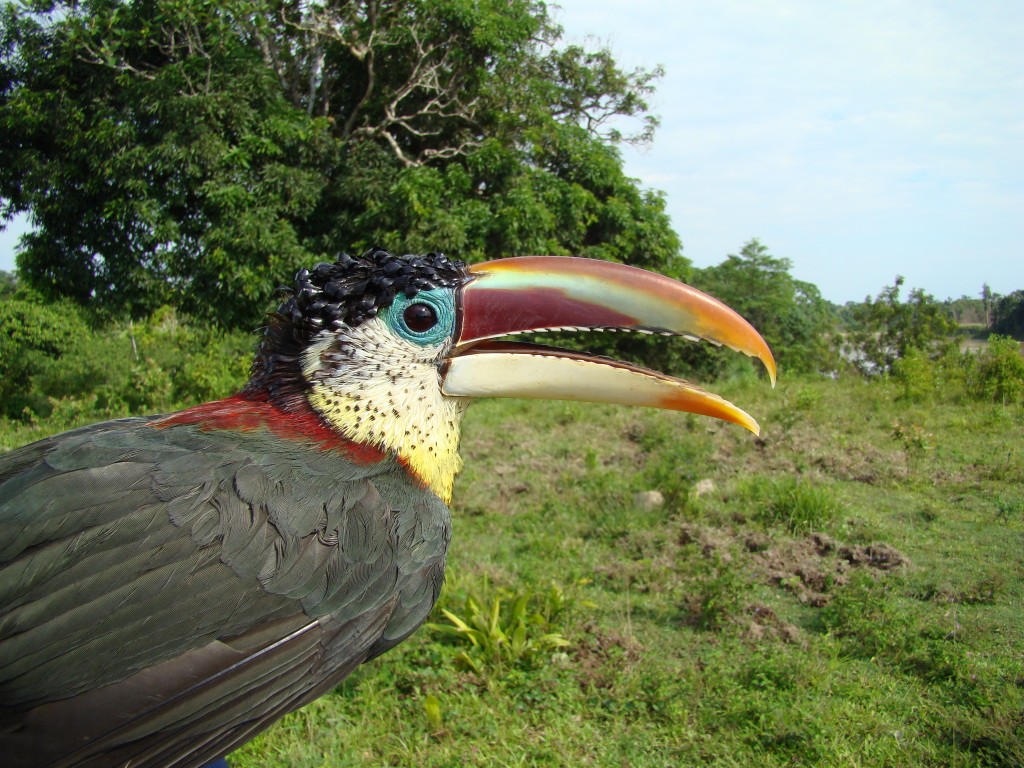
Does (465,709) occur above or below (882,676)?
below

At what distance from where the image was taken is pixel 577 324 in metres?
1.90

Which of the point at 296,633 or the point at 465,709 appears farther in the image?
the point at 465,709

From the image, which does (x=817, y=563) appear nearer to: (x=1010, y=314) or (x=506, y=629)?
(x=506, y=629)

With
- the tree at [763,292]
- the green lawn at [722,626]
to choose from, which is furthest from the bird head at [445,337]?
the tree at [763,292]

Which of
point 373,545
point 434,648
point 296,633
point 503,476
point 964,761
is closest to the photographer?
point 296,633

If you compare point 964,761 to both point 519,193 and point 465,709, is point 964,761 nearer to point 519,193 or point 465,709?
point 465,709

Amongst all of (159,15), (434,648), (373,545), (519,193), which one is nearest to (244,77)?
(159,15)

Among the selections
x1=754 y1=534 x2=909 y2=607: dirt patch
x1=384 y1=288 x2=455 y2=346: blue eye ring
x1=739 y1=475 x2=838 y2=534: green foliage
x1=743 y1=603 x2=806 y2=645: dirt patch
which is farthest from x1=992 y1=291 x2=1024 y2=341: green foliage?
x1=384 y1=288 x2=455 y2=346: blue eye ring

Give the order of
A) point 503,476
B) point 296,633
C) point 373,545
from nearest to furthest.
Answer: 1. point 296,633
2. point 373,545
3. point 503,476

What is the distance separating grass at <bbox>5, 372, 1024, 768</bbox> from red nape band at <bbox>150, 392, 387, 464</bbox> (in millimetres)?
1645

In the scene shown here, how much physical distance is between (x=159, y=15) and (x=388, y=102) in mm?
3335

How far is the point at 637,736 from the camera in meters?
2.94

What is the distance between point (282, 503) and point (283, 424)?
0.29m

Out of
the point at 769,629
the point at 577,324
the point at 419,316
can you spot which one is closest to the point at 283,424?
Result: the point at 419,316
